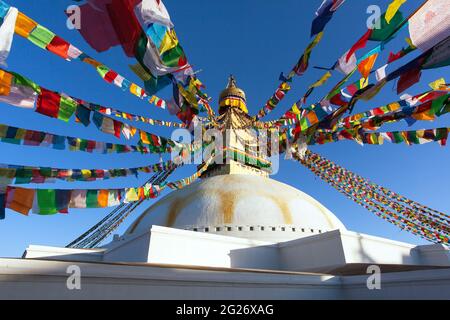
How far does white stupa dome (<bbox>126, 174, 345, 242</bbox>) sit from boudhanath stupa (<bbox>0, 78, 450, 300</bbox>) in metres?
0.03

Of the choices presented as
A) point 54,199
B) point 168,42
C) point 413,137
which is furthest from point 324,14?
point 54,199

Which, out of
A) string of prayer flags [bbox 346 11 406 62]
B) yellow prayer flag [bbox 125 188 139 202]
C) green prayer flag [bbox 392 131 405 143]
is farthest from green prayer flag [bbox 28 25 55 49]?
green prayer flag [bbox 392 131 405 143]

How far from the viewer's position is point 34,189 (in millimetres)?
4672

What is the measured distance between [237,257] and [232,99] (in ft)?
37.5

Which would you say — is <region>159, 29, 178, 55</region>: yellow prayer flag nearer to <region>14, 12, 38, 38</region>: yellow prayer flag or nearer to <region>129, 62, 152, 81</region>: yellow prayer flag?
<region>129, 62, 152, 81</region>: yellow prayer flag

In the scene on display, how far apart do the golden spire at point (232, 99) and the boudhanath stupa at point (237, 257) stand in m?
3.33

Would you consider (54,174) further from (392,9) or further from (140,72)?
(392,9)

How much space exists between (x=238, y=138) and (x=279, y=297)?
10.1m

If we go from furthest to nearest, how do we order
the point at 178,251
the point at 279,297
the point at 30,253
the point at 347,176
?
the point at 347,176, the point at 30,253, the point at 178,251, the point at 279,297

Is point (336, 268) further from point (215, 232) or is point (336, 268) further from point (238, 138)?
point (238, 138)

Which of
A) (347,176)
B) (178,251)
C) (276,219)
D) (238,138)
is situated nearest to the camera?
(178,251)

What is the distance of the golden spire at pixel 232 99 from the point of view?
17.8m

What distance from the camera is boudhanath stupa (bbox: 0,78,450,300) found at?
4082mm
